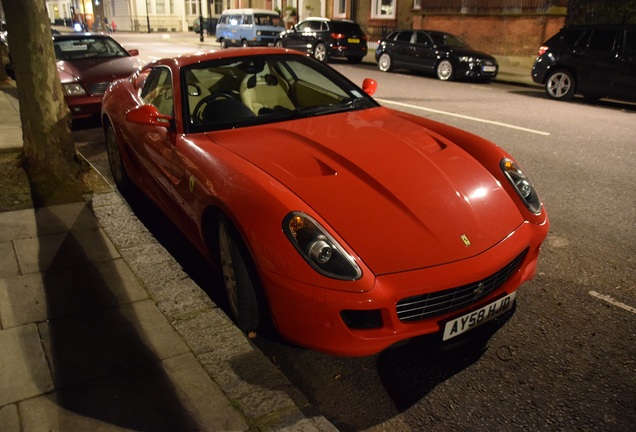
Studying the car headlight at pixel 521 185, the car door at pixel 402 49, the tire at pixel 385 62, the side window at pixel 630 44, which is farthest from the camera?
the tire at pixel 385 62

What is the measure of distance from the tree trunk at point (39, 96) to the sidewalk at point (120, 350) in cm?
121

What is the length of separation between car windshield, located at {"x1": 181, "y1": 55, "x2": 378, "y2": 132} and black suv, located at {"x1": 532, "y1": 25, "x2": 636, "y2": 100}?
875 cm

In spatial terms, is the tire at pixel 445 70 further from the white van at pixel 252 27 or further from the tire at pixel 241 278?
the tire at pixel 241 278

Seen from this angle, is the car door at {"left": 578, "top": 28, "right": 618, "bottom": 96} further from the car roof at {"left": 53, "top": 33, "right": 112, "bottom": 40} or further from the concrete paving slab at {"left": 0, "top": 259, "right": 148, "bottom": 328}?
the concrete paving slab at {"left": 0, "top": 259, "right": 148, "bottom": 328}

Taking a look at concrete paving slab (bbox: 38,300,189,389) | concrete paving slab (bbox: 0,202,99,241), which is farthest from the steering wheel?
concrete paving slab (bbox: 0,202,99,241)

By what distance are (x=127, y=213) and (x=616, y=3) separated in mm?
17769

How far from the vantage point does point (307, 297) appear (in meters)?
2.41

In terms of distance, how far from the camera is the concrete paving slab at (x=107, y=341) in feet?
8.82

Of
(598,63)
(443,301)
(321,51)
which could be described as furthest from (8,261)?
(321,51)

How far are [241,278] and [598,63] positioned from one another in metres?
11.0

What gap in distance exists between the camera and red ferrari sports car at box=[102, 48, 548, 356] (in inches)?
95.5

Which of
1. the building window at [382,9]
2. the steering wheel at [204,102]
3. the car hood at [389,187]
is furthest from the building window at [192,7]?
the car hood at [389,187]

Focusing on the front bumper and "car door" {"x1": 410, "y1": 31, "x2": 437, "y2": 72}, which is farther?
"car door" {"x1": 410, "y1": 31, "x2": 437, "y2": 72}

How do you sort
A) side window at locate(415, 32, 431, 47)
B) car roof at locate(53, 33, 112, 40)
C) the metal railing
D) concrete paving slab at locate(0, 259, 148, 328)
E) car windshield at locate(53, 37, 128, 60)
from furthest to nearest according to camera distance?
the metal railing → side window at locate(415, 32, 431, 47) → car roof at locate(53, 33, 112, 40) → car windshield at locate(53, 37, 128, 60) → concrete paving slab at locate(0, 259, 148, 328)
